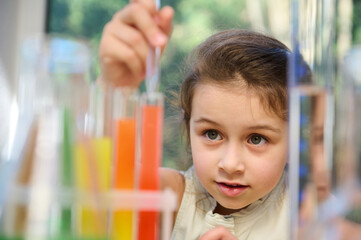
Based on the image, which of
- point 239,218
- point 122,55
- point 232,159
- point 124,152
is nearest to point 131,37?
point 122,55

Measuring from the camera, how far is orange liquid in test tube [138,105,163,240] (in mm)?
407

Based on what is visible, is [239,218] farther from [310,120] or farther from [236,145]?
[310,120]

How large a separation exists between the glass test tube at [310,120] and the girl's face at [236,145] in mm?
312

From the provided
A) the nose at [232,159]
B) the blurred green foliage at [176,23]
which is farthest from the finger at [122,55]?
the blurred green foliage at [176,23]

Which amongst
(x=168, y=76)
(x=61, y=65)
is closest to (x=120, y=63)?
(x=61, y=65)

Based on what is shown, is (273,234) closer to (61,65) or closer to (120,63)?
(120,63)

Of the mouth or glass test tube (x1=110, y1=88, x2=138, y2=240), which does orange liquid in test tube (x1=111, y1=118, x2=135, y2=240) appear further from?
the mouth

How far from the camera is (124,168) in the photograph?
424mm

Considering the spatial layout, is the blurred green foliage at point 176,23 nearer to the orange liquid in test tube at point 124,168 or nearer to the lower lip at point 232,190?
the lower lip at point 232,190

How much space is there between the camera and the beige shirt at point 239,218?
2.94ft

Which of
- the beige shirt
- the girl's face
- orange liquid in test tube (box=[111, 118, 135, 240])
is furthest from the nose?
orange liquid in test tube (box=[111, 118, 135, 240])

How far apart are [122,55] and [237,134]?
28 centimetres

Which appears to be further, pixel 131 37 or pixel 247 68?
pixel 247 68

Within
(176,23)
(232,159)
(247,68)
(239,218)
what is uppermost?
(176,23)
